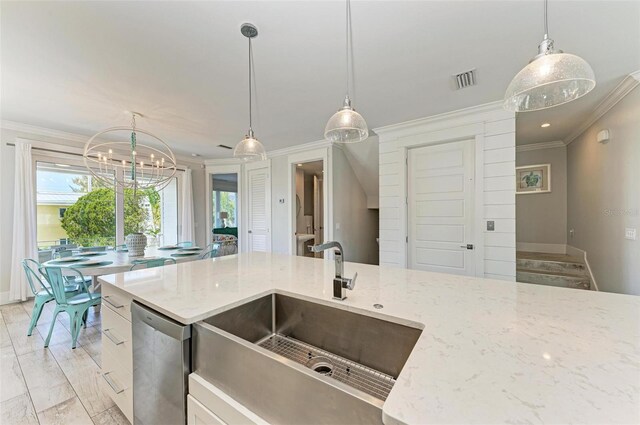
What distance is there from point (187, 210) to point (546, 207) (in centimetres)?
720

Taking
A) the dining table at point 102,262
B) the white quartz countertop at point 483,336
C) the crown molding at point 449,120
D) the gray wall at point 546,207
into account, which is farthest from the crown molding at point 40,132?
the gray wall at point 546,207

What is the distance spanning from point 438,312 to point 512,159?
2.65 metres

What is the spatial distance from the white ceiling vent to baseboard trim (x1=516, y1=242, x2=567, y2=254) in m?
4.04

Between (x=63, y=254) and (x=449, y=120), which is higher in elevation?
(x=449, y=120)

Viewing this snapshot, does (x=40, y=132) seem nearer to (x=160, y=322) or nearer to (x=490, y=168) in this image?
(x=160, y=322)

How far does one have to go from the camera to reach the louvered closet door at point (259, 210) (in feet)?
17.0

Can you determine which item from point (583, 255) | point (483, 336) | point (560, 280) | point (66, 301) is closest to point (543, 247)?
point (583, 255)

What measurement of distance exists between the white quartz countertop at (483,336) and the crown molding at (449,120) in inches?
91.8

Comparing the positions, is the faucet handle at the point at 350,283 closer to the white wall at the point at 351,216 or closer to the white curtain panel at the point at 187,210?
the white wall at the point at 351,216

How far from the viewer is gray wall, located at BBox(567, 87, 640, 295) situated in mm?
2426

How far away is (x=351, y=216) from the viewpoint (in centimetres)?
495

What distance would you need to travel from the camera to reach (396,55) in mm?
2027

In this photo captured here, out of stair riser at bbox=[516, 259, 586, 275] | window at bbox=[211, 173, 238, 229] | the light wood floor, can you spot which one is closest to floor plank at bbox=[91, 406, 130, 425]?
the light wood floor

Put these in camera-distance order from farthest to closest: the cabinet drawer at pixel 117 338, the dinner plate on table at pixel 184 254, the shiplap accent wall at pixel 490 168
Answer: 1. the dinner plate on table at pixel 184 254
2. the shiplap accent wall at pixel 490 168
3. the cabinet drawer at pixel 117 338
